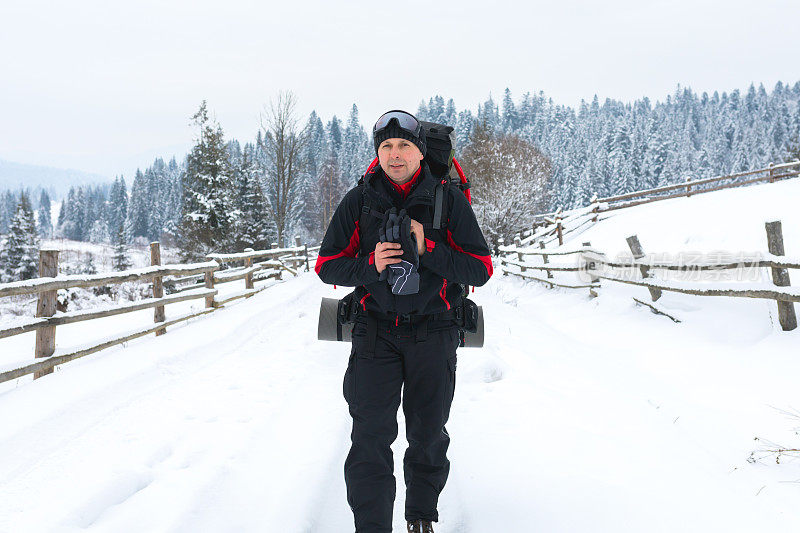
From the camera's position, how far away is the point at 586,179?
53.4 meters

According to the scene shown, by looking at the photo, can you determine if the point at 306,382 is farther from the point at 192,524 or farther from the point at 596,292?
the point at 596,292

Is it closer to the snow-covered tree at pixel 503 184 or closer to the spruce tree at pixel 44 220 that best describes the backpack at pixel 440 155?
the snow-covered tree at pixel 503 184

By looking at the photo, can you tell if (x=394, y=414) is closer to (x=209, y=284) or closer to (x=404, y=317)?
(x=404, y=317)

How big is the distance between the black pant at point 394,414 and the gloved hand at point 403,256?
23 centimetres

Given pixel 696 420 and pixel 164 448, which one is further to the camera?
pixel 696 420

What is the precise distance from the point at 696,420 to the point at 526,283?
391 inches

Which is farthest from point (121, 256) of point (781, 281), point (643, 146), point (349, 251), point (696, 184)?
point (643, 146)

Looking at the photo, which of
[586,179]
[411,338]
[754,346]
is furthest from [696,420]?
[586,179]

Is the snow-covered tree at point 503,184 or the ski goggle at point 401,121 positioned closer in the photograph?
the ski goggle at point 401,121

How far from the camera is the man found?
1.86 meters

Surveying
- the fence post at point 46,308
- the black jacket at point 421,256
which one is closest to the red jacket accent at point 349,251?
the black jacket at point 421,256

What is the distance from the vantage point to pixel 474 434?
3.14 m

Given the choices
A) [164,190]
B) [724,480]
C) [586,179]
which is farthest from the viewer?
[164,190]

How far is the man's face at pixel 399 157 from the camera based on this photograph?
1982 millimetres
